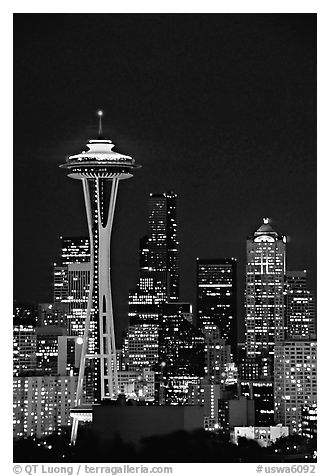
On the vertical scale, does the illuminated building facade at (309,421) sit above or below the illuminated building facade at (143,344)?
below

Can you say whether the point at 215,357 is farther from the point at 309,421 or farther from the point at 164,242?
the point at 309,421

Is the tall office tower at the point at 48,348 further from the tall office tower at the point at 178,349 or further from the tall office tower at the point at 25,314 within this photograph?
the tall office tower at the point at 178,349

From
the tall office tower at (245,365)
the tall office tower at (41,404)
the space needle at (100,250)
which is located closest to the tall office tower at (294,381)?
the tall office tower at (245,365)

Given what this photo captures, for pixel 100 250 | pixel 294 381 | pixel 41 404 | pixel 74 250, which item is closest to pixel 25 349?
pixel 41 404

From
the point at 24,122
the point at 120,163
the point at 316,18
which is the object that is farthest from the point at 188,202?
the point at 316,18

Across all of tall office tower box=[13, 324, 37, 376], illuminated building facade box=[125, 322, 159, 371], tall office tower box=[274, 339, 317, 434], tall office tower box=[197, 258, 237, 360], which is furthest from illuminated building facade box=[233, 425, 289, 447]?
tall office tower box=[13, 324, 37, 376]

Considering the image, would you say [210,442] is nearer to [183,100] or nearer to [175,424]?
[175,424]

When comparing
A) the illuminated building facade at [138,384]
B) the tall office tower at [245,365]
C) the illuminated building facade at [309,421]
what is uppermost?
the tall office tower at [245,365]
